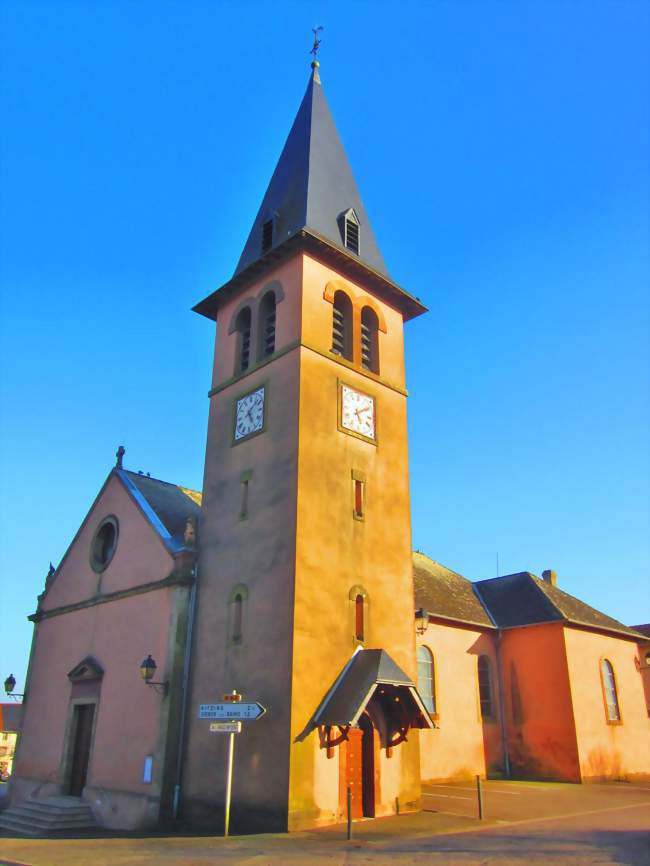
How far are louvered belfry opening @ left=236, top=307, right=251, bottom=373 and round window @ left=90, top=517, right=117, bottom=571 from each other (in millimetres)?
6658

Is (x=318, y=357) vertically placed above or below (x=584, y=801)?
above

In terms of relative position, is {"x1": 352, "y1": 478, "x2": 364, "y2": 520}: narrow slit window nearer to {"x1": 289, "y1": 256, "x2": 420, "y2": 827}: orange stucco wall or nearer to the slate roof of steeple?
{"x1": 289, "y1": 256, "x2": 420, "y2": 827}: orange stucco wall

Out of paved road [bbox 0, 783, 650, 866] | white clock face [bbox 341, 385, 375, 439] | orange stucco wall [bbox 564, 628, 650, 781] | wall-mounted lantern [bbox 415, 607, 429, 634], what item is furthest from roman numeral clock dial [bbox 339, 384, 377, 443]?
orange stucco wall [bbox 564, 628, 650, 781]

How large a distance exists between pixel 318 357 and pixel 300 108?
1303cm

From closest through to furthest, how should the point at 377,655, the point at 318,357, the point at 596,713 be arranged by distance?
the point at 377,655, the point at 318,357, the point at 596,713

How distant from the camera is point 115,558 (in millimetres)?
21938

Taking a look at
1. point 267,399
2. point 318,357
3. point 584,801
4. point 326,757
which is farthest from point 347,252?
point 584,801

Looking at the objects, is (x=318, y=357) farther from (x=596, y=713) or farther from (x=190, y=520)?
(x=596, y=713)

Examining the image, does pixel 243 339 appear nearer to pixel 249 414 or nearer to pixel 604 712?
pixel 249 414

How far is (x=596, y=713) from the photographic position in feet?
81.7

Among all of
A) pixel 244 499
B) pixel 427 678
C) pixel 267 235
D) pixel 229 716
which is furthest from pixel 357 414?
pixel 427 678

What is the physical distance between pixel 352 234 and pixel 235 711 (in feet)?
48.2

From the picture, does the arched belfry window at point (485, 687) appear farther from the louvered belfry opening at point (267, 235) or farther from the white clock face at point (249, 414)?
the louvered belfry opening at point (267, 235)

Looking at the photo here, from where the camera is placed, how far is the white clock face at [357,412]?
63.5 ft
